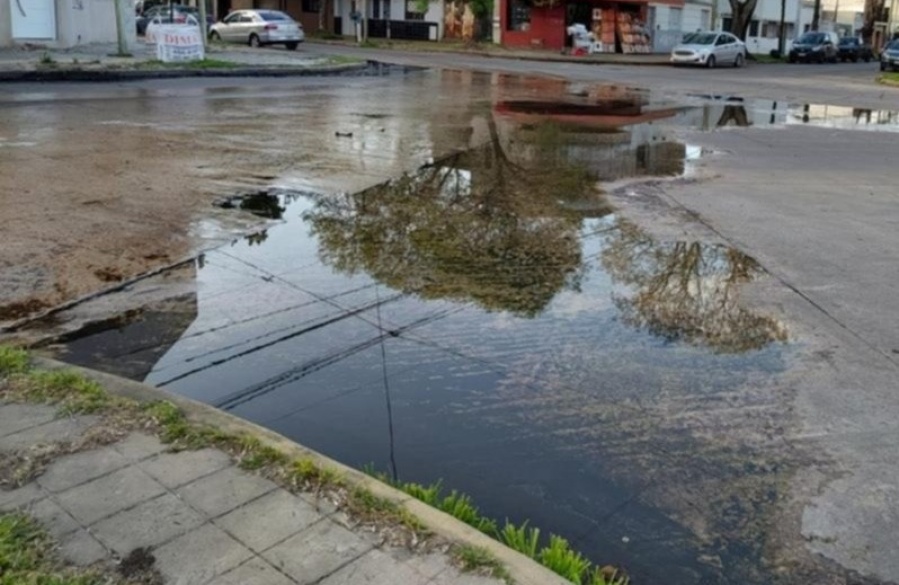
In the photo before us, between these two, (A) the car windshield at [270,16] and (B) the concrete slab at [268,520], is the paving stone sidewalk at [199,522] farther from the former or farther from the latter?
(A) the car windshield at [270,16]

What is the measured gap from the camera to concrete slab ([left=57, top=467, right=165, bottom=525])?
11.0ft

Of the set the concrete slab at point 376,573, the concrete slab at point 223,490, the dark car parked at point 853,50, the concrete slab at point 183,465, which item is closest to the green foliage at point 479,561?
the concrete slab at point 376,573

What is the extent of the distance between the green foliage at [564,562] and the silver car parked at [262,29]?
1597 inches

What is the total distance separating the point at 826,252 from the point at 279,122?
1054cm

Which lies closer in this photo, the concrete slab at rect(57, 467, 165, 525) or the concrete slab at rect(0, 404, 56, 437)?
the concrete slab at rect(57, 467, 165, 525)

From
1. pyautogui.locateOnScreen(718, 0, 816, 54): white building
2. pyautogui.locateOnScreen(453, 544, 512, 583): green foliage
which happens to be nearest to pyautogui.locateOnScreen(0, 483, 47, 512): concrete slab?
pyautogui.locateOnScreen(453, 544, 512, 583): green foliage

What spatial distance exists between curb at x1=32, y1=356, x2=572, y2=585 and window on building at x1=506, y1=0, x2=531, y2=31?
158 ft

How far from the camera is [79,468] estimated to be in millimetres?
3629

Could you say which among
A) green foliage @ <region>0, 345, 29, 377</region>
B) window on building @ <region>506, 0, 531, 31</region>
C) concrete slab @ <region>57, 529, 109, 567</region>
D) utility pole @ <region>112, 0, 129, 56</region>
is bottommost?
concrete slab @ <region>57, 529, 109, 567</region>

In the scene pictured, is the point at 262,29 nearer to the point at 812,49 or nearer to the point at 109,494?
the point at 812,49

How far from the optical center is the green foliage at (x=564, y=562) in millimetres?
3195

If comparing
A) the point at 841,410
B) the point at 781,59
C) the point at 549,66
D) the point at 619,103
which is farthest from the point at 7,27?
the point at 781,59

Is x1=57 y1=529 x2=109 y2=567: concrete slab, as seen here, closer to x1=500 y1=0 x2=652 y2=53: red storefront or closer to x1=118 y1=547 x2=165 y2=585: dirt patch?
x1=118 y1=547 x2=165 y2=585: dirt patch

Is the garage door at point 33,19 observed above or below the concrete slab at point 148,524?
above
